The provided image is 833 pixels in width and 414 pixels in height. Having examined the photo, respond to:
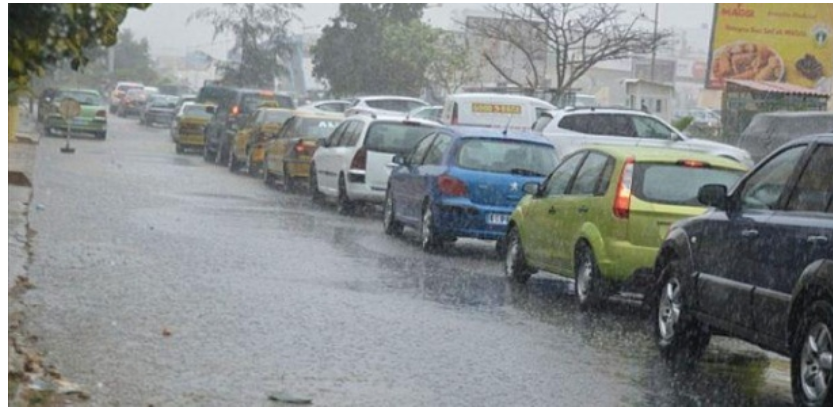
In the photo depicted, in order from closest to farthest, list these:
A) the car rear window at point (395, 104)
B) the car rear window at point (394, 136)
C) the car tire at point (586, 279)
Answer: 1. the car tire at point (586, 279)
2. the car rear window at point (394, 136)
3. the car rear window at point (395, 104)

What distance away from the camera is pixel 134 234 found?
18.6 m

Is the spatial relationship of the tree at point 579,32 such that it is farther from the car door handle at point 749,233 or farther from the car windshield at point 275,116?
the car door handle at point 749,233

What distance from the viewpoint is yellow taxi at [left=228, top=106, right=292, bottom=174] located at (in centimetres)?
3306

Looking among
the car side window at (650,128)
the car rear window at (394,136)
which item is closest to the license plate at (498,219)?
the car rear window at (394,136)

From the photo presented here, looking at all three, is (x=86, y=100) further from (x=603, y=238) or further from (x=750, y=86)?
(x=603, y=238)

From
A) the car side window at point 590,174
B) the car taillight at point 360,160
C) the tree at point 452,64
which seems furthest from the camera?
the tree at point 452,64

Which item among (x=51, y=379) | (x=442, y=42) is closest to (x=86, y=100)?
(x=442, y=42)

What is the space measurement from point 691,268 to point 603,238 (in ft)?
7.97

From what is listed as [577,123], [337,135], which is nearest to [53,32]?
[337,135]

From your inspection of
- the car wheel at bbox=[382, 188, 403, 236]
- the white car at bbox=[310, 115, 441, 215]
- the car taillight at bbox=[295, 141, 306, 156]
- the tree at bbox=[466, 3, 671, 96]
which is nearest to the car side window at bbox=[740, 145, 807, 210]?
the car wheel at bbox=[382, 188, 403, 236]

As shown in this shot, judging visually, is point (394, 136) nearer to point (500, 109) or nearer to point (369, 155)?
point (369, 155)

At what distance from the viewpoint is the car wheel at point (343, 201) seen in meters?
23.6

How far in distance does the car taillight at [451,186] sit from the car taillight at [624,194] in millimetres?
4698

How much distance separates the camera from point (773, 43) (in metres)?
50.7
